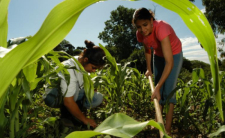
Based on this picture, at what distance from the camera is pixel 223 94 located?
1.51 metres

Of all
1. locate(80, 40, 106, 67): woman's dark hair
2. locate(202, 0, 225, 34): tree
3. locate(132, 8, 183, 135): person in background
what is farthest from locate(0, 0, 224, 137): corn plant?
locate(202, 0, 225, 34): tree

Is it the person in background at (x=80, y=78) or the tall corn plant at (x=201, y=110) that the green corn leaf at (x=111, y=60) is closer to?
the person in background at (x=80, y=78)

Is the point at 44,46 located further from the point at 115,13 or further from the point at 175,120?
the point at 115,13

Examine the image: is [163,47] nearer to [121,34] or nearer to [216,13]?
[216,13]

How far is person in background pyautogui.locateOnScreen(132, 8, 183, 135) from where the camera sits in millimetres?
1338

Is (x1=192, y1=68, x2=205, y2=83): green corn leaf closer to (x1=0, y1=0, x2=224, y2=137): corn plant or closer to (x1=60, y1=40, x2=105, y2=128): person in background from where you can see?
(x1=60, y1=40, x2=105, y2=128): person in background

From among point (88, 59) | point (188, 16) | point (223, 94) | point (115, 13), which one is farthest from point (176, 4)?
point (115, 13)

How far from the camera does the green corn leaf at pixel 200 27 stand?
245 millimetres

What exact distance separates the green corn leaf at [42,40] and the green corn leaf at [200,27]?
0.14 m

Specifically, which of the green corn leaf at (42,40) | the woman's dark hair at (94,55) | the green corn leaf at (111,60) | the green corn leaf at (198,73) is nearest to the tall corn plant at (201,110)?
the green corn leaf at (198,73)

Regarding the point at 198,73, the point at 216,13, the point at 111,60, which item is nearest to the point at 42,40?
the point at 111,60

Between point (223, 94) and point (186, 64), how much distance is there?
11530mm

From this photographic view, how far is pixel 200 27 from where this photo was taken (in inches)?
10.0

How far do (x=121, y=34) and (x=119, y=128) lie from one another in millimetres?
20885
